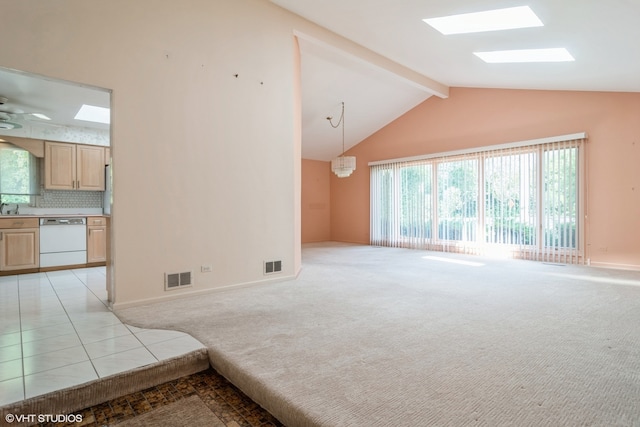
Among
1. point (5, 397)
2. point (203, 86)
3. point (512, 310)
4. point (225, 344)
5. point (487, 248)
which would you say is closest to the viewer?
point (5, 397)

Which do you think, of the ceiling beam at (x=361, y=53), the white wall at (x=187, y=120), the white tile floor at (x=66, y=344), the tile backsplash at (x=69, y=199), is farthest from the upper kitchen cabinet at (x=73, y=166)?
the ceiling beam at (x=361, y=53)

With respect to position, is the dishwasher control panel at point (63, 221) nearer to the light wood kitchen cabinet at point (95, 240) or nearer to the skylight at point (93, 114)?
the light wood kitchen cabinet at point (95, 240)

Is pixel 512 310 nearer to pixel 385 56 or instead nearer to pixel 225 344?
pixel 225 344

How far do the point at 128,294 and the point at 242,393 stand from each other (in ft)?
6.20

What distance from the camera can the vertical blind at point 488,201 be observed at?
5629mm

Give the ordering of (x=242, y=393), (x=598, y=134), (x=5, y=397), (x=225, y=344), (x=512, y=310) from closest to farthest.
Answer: (x=5, y=397) < (x=242, y=393) < (x=225, y=344) < (x=512, y=310) < (x=598, y=134)

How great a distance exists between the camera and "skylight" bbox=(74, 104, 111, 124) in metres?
→ 5.16

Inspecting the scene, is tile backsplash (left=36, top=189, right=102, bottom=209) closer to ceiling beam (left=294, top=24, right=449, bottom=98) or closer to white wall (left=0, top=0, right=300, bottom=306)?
white wall (left=0, top=0, right=300, bottom=306)

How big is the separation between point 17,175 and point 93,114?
175cm

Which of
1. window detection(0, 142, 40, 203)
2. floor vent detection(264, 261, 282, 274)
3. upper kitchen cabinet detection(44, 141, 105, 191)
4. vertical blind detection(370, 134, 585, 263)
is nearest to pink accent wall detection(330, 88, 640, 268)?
vertical blind detection(370, 134, 585, 263)

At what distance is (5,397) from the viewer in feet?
5.25

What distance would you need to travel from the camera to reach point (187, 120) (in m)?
3.46

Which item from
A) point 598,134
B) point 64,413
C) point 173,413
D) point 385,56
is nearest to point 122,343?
point 64,413

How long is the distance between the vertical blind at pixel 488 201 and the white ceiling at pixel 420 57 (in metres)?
1.35
